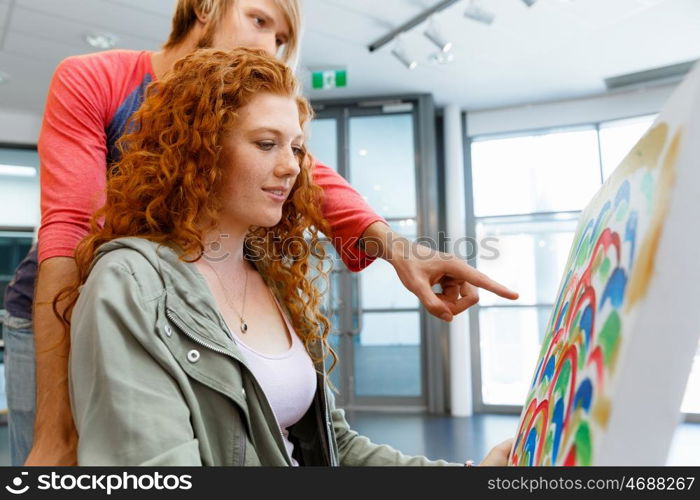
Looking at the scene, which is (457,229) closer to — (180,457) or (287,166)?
(287,166)

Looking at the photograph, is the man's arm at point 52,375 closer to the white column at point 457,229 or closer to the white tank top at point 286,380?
the white tank top at point 286,380

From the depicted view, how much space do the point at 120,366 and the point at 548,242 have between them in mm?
5304

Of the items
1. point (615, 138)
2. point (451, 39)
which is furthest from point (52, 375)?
point (615, 138)

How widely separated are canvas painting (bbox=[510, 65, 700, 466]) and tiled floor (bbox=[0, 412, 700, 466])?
3.37m

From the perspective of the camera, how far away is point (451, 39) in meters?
4.24

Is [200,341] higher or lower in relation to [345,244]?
lower

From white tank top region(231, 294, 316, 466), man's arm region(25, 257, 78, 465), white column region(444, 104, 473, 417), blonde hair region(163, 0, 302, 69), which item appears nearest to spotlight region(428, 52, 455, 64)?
white column region(444, 104, 473, 417)

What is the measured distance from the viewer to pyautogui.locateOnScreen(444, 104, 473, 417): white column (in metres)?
5.25

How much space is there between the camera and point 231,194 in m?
0.95

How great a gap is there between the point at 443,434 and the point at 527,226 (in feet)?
7.55

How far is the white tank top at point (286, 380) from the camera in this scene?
86 centimetres

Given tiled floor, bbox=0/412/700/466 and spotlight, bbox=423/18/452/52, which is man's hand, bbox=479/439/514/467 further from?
spotlight, bbox=423/18/452/52
